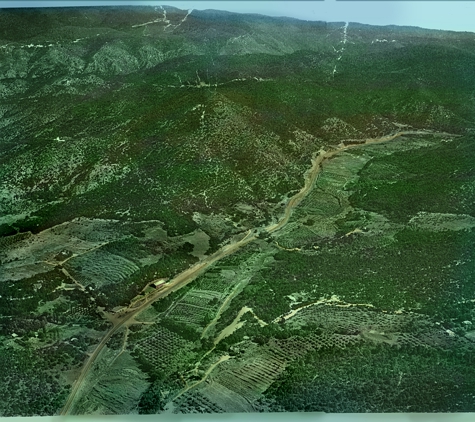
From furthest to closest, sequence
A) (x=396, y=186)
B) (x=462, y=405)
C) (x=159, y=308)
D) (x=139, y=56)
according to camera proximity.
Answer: (x=139, y=56), (x=396, y=186), (x=159, y=308), (x=462, y=405)

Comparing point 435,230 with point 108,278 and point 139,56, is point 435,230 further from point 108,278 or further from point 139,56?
point 139,56

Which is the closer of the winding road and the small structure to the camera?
the winding road

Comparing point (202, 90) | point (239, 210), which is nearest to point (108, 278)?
point (239, 210)

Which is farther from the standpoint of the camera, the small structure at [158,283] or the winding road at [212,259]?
the small structure at [158,283]

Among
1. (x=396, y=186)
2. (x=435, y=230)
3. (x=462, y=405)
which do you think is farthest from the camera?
(x=396, y=186)

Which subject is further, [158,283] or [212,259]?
[212,259]

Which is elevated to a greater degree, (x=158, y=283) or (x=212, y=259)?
(x=212, y=259)

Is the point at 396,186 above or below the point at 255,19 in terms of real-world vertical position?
below

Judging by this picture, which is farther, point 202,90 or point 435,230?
point 202,90
